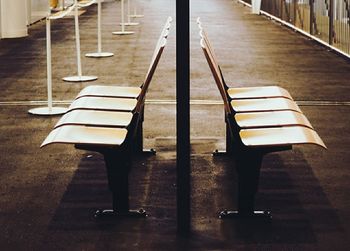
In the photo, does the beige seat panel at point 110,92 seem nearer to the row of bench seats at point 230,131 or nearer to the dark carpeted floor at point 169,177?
the row of bench seats at point 230,131

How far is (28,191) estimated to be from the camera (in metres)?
4.37

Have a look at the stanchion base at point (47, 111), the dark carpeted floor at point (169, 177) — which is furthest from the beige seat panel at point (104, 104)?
the stanchion base at point (47, 111)

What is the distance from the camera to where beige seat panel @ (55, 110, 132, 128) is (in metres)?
4.09

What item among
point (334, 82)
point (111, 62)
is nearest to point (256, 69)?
point (334, 82)

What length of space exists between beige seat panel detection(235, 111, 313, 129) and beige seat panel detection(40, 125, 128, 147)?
0.67 metres

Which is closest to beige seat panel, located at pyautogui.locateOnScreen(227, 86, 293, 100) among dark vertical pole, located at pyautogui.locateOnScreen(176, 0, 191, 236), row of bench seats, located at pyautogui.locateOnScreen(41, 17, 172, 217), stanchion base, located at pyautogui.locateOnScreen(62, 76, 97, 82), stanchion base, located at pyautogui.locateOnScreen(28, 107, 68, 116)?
row of bench seats, located at pyautogui.locateOnScreen(41, 17, 172, 217)

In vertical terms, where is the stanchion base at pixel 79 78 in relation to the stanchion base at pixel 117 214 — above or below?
below

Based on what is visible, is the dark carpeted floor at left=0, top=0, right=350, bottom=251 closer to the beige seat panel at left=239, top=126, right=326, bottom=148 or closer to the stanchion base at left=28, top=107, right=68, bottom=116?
the stanchion base at left=28, top=107, right=68, bottom=116

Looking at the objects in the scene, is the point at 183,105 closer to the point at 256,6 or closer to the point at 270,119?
the point at 270,119

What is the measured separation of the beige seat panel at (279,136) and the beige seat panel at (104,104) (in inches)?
36.4

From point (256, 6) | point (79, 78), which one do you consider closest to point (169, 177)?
point (79, 78)

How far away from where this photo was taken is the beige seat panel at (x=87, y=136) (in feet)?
12.2

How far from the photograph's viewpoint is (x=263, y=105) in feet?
15.3

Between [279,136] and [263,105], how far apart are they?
0.85 metres
